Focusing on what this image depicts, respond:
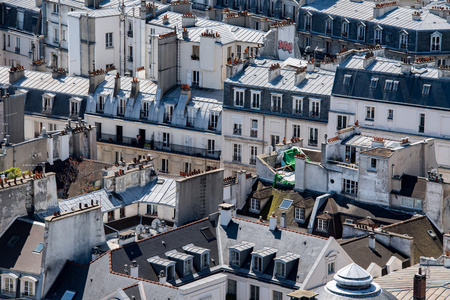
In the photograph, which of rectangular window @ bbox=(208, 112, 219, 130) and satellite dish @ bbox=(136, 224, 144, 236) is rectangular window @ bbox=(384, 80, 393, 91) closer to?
rectangular window @ bbox=(208, 112, 219, 130)

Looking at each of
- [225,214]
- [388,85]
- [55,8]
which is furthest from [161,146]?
[225,214]

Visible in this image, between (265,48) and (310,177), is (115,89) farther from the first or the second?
(310,177)

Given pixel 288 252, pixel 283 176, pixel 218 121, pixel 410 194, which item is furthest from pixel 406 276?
pixel 218 121

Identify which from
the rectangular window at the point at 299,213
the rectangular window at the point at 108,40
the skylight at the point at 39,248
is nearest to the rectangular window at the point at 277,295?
the skylight at the point at 39,248

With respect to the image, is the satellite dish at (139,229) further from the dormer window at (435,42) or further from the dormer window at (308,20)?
the dormer window at (308,20)

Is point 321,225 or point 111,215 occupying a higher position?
point 111,215

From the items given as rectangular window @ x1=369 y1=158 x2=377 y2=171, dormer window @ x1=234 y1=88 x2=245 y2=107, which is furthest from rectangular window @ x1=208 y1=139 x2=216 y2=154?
rectangular window @ x1=369 y1=158 x2=377 y2=171

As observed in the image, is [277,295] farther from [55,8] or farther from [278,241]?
[55,8]
